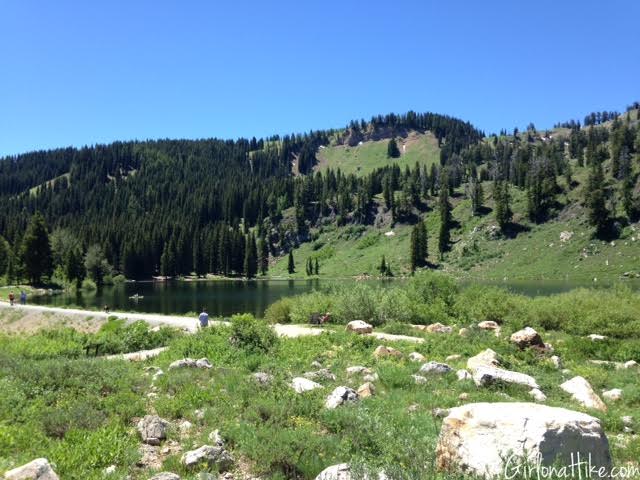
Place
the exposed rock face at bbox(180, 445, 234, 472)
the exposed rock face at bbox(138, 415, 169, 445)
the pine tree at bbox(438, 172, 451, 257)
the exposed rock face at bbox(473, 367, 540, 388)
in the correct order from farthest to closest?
the pine tree at bbox(438, 172, 451, 257)
the exposed rock face at bbox(473, 367, 540, 388)
the exposed rock face at bbox(138, 415, 169, 445)
the exposed rock face at bbox(180, 445, 234, 472)

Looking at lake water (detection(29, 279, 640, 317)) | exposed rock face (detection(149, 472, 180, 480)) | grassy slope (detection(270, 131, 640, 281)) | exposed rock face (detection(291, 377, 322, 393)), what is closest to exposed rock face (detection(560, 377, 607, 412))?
exposed rock face (detection(291, 377, 322, 393))

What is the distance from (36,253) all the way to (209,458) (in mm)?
104321

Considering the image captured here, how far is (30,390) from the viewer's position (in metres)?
11.9

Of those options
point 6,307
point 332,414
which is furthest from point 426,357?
point 6,307

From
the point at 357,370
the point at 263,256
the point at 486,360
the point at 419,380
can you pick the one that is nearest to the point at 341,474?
the point at 419,380

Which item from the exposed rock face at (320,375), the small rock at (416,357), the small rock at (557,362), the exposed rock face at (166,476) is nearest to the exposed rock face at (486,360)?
the small rock at (416,357)

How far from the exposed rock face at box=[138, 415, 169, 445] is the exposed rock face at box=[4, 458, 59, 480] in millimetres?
2447

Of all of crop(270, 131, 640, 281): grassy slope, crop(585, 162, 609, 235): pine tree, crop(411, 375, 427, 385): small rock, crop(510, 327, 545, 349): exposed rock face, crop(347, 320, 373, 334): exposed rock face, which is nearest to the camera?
crop(411, 375, 427, 385): small rock

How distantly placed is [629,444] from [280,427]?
6.92 m

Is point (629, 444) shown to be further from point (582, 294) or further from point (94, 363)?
point (582, 294)

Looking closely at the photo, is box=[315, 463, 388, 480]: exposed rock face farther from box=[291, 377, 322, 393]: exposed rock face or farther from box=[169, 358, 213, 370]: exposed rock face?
box=[169, 358, 213, 370]: exposed rock face

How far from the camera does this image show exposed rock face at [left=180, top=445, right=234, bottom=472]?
26.3ft

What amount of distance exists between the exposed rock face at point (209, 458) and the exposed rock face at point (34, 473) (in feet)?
6.81

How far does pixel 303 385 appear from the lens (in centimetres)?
1255
